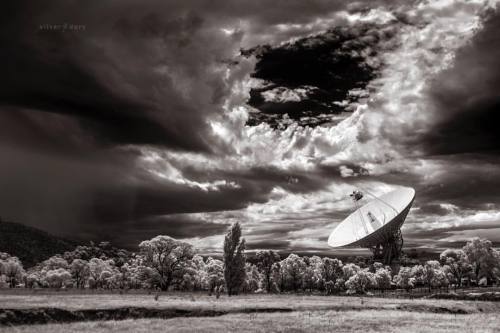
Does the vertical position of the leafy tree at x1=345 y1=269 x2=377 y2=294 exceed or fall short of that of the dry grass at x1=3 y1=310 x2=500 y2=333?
it falls short

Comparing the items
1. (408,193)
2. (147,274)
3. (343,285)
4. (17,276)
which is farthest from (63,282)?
(408,193)

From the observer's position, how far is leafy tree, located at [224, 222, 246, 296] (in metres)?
74.7

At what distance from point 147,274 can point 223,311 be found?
54.7 m

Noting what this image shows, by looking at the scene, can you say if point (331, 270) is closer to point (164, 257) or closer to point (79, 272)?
point (164, 257)

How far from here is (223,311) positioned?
4178 centimetres

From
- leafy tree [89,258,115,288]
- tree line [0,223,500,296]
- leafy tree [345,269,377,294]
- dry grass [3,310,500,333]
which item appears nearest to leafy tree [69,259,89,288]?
tree line [0,223,500,296]

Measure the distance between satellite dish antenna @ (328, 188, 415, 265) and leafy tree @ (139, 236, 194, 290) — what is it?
107 ft

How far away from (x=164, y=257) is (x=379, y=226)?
46.8 meters

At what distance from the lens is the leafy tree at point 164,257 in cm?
9288

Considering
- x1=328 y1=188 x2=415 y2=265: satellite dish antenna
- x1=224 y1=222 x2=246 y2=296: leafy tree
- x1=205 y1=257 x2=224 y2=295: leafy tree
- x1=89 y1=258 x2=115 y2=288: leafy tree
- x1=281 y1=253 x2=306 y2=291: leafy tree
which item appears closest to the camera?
x1=224 y1=222 x2=246 y2=296: leafy tree

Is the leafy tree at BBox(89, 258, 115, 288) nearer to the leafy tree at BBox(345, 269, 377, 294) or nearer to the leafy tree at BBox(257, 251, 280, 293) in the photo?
the leafy tree at BBox(257, 251, 280, 293)

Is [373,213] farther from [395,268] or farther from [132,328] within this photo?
[132,328]

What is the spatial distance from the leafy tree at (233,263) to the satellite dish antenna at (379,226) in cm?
2381

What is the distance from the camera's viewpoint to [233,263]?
248 ft
